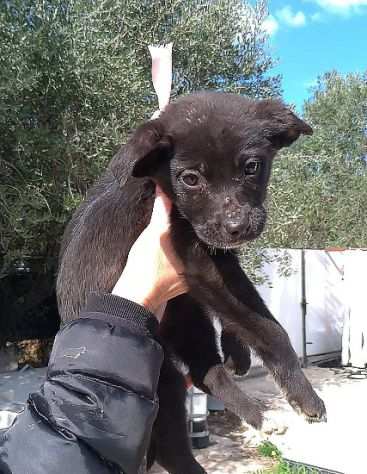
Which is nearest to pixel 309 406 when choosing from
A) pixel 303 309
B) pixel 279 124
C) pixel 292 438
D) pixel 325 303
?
pixel 279 124

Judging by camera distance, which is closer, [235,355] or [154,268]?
[154,268]

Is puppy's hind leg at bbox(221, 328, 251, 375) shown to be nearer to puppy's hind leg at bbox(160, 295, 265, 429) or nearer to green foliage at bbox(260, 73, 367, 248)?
puppy's hind leg at bbox(160, 295, 265, 429)

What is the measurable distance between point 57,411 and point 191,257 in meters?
0.94

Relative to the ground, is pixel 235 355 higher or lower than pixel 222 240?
lower

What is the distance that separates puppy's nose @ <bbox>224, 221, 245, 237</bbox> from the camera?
164 cm

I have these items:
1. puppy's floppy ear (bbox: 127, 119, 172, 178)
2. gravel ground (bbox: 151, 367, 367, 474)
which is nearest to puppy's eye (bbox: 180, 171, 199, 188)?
puppy's floppy ear (bbox: 127, 119, 172, 178)

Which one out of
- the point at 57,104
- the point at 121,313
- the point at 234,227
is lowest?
the point at 121,313

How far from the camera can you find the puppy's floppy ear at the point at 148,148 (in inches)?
64.6

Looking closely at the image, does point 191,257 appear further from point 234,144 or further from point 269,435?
point 269,435

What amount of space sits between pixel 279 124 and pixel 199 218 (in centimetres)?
44

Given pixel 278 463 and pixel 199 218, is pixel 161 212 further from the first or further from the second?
pixel 278 463

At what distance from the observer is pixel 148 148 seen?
5.44 ft

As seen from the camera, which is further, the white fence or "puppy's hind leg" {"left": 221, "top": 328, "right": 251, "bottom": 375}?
the white fence

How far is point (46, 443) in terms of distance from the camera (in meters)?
0.96
